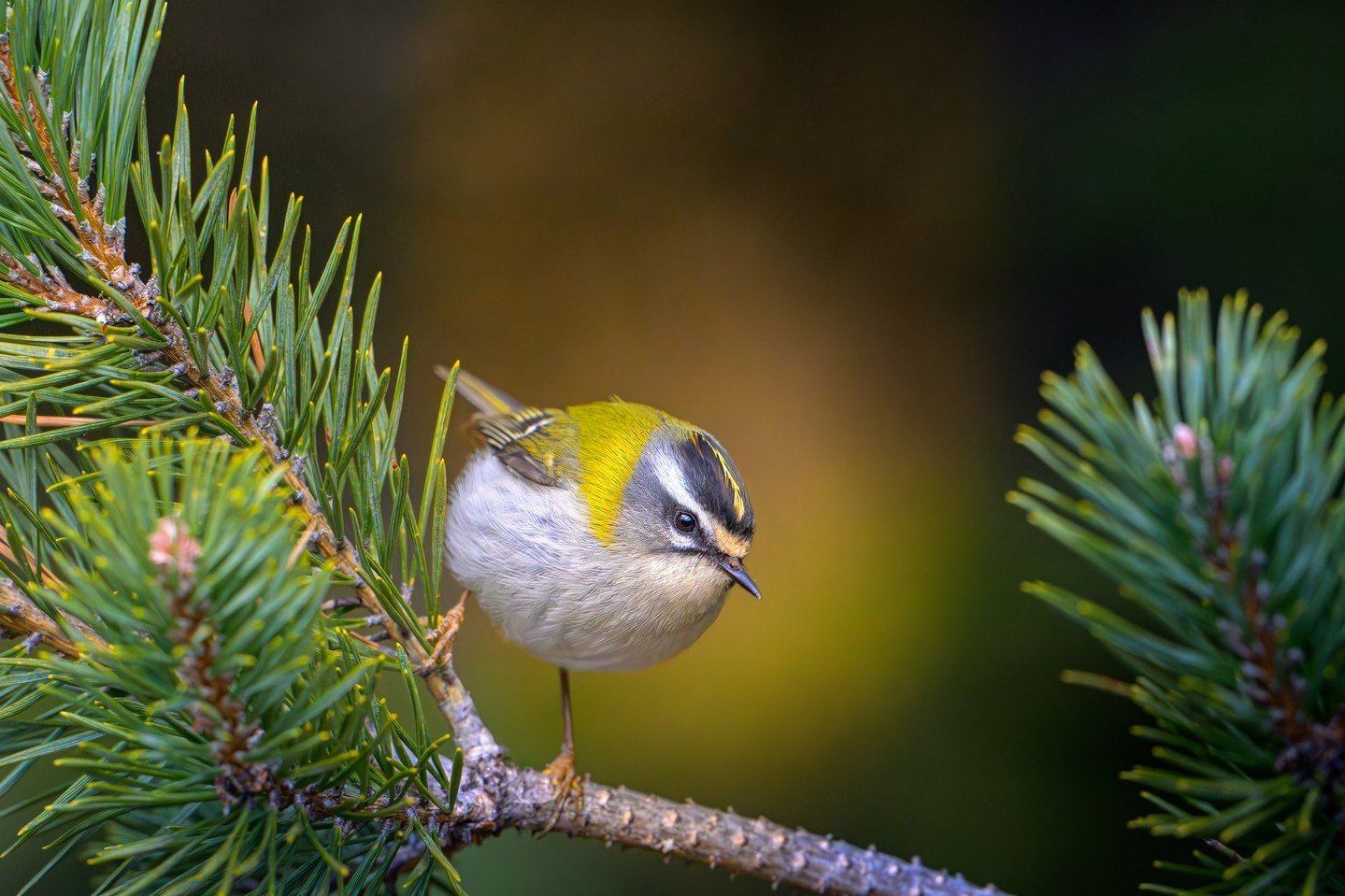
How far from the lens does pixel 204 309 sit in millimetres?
842

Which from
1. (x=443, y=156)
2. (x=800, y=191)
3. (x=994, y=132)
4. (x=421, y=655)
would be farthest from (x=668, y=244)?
(x=421, y=655)

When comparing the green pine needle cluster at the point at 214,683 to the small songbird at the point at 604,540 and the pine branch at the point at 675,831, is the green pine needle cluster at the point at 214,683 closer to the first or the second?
the pine branch at the point at 675,831

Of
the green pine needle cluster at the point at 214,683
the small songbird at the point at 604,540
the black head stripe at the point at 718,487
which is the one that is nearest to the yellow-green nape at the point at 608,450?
the small songbird at the point at 604,540

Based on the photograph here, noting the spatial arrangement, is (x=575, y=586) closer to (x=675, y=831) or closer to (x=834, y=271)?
(x=675, y=831)

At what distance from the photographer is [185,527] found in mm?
603

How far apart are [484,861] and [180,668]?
1.55 meters

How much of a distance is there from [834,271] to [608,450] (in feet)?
4.09

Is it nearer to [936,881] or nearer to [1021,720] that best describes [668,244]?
[1021,720]

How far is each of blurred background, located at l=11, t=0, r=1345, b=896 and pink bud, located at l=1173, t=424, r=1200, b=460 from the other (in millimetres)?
1561

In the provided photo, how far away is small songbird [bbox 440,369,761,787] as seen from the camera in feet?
5.22

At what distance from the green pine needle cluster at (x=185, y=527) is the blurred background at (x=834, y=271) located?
1301mm

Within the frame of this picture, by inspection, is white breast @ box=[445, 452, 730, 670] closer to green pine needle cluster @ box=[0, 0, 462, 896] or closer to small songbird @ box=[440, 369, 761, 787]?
small songbird @ box=[440, 369, 761, 787]

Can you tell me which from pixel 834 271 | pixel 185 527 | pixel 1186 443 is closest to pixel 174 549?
pixel 185 527

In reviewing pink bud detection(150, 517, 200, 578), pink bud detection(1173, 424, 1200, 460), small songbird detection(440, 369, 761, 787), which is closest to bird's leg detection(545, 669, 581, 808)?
small songbird detection(440, 369, 761, 787)
